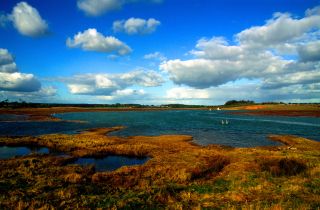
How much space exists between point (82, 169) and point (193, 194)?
1288cm

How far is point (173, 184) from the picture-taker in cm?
2031

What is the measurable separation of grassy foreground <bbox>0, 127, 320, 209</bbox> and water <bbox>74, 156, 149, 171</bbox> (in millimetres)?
2175

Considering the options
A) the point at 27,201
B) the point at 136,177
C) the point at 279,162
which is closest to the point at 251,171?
the point at 279,162

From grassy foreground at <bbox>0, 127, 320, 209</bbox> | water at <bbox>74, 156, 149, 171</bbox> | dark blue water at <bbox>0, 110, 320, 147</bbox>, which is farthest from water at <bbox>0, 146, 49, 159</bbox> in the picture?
dark blue water at <bbox>0, 110, 320, 147</bbox>

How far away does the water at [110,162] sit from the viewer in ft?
97.0

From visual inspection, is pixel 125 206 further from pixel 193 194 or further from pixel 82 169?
pixel 82 169

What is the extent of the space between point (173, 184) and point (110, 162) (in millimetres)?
13500

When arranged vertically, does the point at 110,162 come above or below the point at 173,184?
below

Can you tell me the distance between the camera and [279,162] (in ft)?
88.6

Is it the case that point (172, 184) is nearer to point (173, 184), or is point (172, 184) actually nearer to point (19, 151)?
point (173, 184)

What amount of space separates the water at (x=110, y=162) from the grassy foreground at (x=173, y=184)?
7.14 ft

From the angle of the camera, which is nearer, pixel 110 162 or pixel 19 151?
pixel 110 162

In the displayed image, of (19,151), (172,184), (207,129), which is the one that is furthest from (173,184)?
(207,129)

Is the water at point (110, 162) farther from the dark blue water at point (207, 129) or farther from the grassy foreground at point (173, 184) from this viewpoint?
the dark blue water at point (207, 129)
